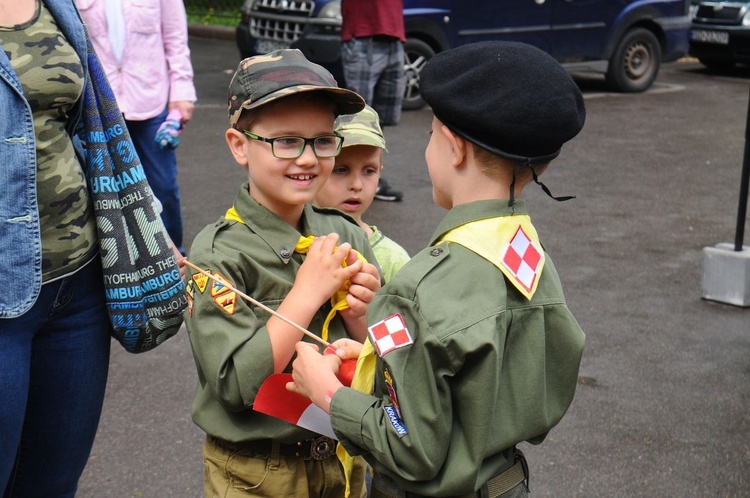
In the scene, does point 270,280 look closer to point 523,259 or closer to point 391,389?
point 391,389

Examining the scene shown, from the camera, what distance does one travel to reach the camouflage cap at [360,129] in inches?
119

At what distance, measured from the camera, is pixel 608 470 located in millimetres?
4066

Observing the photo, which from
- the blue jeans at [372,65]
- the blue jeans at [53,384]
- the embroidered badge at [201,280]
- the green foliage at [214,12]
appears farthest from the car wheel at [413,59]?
the embroidered badge at [201,280]

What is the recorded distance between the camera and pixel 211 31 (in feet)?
55.9

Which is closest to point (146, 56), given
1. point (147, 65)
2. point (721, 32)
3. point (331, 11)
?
point (147, 65)

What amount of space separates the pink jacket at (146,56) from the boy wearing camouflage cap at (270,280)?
3.14 m

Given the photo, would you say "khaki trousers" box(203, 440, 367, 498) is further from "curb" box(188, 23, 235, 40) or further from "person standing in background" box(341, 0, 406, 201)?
"curb" box(188, 23, 235, 40)

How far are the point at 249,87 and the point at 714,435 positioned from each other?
2.88 metres

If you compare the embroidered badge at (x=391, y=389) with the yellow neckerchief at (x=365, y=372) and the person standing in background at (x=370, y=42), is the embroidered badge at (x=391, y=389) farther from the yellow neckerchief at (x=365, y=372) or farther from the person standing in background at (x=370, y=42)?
the person standing in background at (x=370, y=42)

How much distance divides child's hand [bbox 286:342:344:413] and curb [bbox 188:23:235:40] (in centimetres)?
1504

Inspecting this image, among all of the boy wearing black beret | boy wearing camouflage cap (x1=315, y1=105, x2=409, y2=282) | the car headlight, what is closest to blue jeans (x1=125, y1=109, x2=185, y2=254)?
boy wearing camouflage cap (x1=315, y1=105, x2=409, y2=282)

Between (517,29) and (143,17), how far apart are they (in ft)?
21.8

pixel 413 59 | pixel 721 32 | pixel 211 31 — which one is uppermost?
pixel 413 59

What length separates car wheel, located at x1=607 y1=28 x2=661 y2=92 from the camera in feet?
40.7
